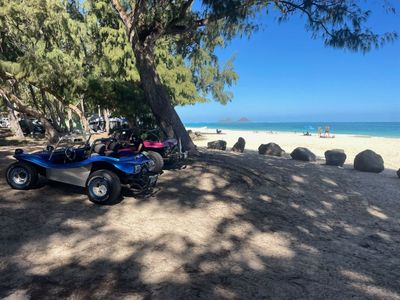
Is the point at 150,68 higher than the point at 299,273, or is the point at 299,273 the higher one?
the point at 150,68

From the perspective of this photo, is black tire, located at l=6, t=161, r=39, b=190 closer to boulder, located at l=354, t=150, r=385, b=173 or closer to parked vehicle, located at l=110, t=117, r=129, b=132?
parked vehicle, located at l=110, t=117, r=129, b=132

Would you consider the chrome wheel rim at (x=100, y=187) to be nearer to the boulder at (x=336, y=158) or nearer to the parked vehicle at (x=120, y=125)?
the parked vehicle at (x=120, y=125)

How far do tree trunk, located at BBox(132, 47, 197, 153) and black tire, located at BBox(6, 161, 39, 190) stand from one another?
501 cm

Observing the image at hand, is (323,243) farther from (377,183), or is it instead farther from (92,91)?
(92,91)

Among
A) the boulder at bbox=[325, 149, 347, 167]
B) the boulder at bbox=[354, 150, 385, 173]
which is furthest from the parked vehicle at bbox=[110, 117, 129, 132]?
the boulder at bbox=[354, 150, 385, 173]

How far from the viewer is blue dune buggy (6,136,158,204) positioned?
602 centimetres

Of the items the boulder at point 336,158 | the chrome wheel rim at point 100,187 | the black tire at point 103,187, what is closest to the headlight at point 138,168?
the black tire at point 103,187

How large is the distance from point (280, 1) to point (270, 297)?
30.2 feet

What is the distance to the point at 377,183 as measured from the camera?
35.5ft

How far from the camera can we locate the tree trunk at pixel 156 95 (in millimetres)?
10680

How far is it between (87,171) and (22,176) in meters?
1.44

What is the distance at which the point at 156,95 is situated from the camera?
1079 centimetres

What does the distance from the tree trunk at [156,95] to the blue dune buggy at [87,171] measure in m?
4.19

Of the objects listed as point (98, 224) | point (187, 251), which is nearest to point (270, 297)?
point (187, 251)
